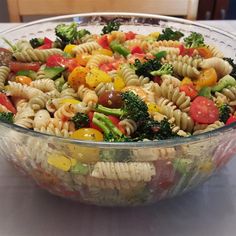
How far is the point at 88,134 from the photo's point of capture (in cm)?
92

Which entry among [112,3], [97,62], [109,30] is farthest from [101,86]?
[112,3]

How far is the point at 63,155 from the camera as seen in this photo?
81 centimetres

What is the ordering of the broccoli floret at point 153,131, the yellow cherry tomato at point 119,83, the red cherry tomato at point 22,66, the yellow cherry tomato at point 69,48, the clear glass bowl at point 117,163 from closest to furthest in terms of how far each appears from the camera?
the clear glass bowl at point 117,163 < the broccoli floret at point 153,131 < the yellow cherry tomato at point 119,83 < the red cherry tomato at point 22,66 < the yellow cherry tomato at point 69,48

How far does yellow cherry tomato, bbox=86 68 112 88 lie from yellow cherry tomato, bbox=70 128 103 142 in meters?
0.20

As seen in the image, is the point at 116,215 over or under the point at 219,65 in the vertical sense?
under

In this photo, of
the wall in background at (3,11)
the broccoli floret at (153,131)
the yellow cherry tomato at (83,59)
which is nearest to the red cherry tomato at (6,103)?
the yellow cherry tomato at (83,59)

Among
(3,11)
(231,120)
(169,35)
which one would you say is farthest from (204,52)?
(3,11)

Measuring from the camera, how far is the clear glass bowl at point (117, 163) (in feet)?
2.53

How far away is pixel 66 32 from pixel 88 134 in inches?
24.5

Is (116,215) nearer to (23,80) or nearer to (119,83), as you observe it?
(119,83)

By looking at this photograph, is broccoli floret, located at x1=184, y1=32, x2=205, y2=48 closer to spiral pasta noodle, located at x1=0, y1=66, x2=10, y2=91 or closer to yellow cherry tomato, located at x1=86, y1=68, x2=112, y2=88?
yellow cherry tomato, located at x1=86, y1=68, x2=112, y2=88

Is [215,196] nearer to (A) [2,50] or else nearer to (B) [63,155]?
(B) [63,155]

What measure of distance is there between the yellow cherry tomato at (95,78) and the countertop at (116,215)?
0.31 metres

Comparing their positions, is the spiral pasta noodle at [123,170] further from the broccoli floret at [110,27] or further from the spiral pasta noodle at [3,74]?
the broccoli floret at [110,27]
